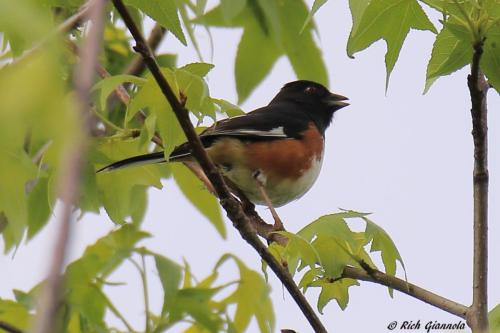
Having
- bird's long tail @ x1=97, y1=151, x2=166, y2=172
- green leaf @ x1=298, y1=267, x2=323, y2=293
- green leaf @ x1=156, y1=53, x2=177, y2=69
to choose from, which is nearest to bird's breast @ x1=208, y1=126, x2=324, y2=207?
green leaf @ x1=156, y1=53, x2=177, y2=69

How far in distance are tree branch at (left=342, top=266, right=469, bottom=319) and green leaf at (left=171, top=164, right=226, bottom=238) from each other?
40.4 inches

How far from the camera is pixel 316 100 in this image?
5562 millimetres

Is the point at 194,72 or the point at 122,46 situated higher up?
the point at 122,46

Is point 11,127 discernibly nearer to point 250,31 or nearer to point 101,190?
point 101,190

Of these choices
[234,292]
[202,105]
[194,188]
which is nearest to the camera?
[202,105]

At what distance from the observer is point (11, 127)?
75 centimetres

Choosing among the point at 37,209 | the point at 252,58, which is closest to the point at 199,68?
the point at 252,58

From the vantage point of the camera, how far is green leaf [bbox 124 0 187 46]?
1.96m

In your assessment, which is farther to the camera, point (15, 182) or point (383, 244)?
point (383, 244)

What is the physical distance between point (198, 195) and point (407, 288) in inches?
49.6

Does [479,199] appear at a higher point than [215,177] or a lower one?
lower

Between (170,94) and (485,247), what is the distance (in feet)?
2.91

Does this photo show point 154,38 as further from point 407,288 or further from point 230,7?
point 230,7

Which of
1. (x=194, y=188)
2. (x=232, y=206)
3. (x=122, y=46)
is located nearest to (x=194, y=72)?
(x=232, y=206)
